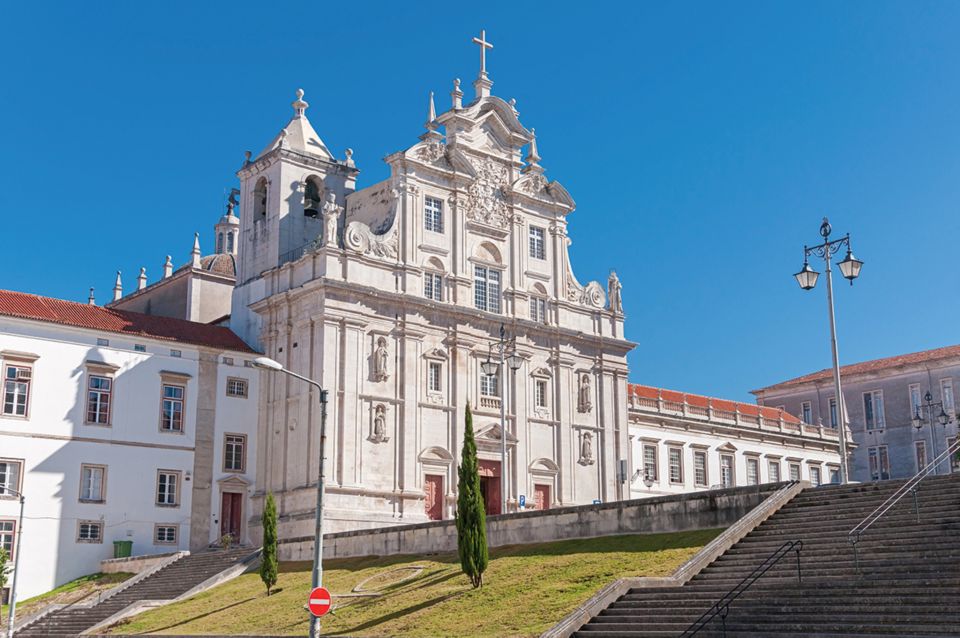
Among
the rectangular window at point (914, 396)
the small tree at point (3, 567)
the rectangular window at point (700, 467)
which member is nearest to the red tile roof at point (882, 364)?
the rectangular window at point (914, 396)

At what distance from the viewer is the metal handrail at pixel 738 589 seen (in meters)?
22.4

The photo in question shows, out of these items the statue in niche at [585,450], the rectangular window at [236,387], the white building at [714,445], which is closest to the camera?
the rectangular window at [236,387]

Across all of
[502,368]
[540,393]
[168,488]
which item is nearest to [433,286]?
[540,393]

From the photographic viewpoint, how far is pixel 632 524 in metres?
31.6

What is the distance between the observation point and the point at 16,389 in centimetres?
4434

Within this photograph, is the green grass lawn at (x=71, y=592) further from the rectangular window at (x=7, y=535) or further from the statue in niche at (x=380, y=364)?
the statue in niche at (x=380, y=364)

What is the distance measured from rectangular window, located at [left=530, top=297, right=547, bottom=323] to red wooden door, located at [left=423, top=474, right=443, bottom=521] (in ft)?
31.7

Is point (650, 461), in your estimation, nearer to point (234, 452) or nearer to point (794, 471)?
point (794, 471)

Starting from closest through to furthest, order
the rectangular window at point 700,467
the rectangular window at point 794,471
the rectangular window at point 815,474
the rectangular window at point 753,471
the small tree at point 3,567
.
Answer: the small tree at point 3,567 < the rectangular window at point 700,467 < the rectangular window at point 753,471 < the rectangular window at point 794,471 < the rectangular window at point 815,474

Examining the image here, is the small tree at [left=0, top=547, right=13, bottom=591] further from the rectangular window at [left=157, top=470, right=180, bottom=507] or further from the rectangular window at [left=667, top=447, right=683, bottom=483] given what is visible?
the rectangular window at [left=667, top=447, right=683, bottom=483]

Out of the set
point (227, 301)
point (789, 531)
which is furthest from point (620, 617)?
point (227, 301)

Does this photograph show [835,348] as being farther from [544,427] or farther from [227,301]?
[227,301]

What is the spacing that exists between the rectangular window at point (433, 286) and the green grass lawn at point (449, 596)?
55.4 feet

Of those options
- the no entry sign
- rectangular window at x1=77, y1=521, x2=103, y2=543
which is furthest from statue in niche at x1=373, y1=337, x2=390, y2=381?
the no entry sign
